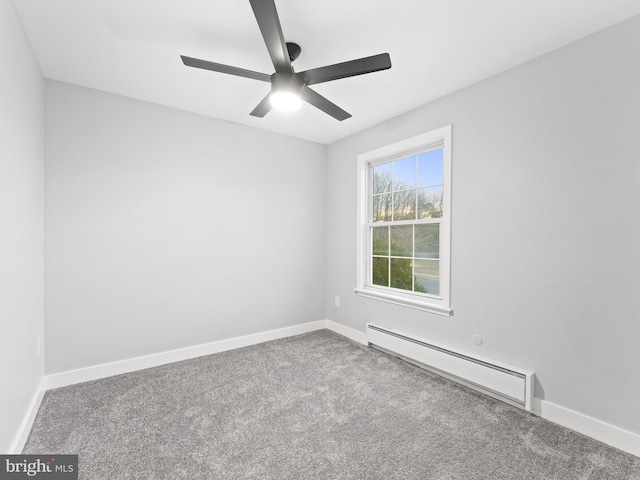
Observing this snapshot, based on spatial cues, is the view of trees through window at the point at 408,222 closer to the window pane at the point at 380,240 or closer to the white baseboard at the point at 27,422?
the window pane at the point at 380,240

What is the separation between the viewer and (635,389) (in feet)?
5.94

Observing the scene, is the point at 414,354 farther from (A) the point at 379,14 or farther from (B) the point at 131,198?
(B) the point at 131,198

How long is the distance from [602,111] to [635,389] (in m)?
1.71

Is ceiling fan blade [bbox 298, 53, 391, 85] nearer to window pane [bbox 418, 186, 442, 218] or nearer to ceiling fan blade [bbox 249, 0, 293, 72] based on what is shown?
ceiling fan blade [bbox 249, 0, 293, 72]

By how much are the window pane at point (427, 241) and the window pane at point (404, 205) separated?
19 cm

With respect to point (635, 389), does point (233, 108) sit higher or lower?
higher

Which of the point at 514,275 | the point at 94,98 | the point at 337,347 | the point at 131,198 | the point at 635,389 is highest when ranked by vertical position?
the point at 94,98

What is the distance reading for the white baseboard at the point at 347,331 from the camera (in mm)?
3672

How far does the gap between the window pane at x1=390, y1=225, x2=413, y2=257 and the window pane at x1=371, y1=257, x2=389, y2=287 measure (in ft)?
0.59

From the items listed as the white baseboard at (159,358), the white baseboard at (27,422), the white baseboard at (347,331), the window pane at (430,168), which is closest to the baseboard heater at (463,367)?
the white baseboard at (347,331)

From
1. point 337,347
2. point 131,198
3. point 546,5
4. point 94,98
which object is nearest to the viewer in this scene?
point 546,5

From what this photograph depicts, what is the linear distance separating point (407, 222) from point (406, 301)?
2.73ft

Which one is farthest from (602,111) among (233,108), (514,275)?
(233,108)

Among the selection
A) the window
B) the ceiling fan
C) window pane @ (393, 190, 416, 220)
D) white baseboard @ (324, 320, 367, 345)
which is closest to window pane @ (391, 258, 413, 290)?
the window
